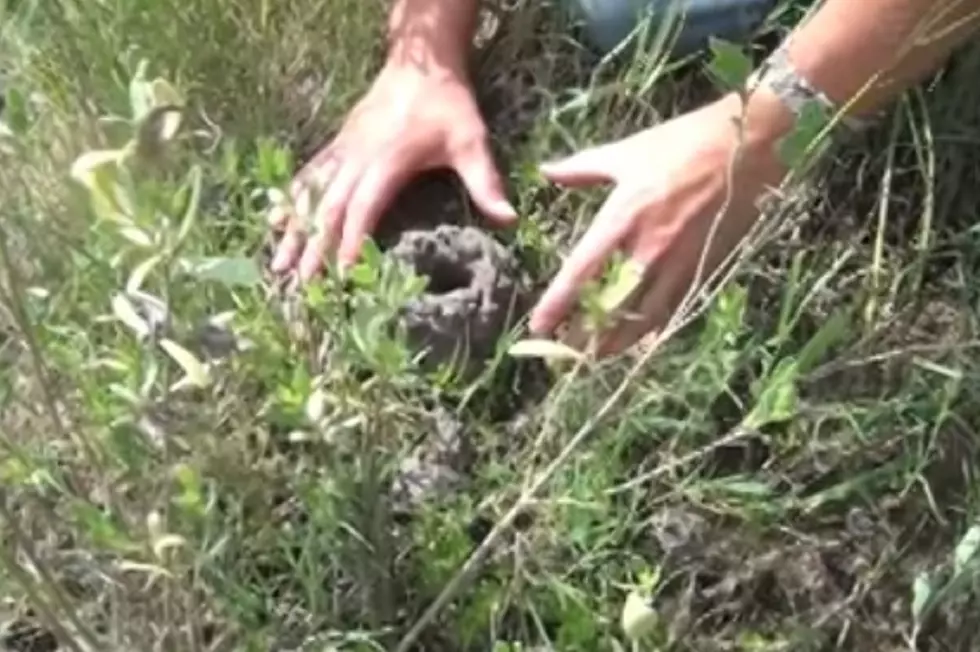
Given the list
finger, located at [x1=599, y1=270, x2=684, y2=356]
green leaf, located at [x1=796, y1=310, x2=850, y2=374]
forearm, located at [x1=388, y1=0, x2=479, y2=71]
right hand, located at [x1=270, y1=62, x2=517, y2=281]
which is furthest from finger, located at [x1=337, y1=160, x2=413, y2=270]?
green leaf, located at [x1=796, y1=310, x2=850, y2=374]

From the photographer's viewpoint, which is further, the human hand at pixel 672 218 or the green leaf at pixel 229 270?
the human hand at pixel 672 218

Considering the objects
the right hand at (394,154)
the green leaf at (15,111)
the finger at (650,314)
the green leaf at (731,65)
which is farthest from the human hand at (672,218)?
the green leaf at (15,111)

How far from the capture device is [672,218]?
1.52m

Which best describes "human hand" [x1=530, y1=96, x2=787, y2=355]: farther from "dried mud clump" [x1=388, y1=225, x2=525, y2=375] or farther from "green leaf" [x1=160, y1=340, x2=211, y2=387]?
"green leaf" [x1=160, y1=340, x2=211, y2=387]

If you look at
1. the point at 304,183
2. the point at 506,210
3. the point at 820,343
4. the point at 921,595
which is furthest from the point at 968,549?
the point at 304,183

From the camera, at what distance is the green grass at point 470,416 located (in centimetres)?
137

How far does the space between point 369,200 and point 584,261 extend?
A: 0.19 metres

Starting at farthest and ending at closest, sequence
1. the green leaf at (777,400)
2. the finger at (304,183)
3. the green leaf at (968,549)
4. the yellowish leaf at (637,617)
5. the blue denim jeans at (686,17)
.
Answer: the blue denim jeans at (686,17)
the finger at (304,183)
the green leaf at (968,549)
the green leaf at (777,400)
the yellowish leaf at (637,617)

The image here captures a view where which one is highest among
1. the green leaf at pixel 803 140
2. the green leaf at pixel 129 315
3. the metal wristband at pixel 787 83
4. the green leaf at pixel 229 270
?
the green leaf at pixel 229 270

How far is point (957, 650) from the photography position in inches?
59.1

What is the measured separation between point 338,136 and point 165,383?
469 millimetres

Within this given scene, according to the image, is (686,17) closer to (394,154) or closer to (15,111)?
(394,154)

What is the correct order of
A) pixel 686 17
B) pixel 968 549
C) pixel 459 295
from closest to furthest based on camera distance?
pixel 968 549, pixel 459 295, pixel 686 17

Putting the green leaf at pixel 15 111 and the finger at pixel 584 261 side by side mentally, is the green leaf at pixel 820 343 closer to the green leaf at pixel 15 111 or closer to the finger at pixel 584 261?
the finger at pixel 584 261
